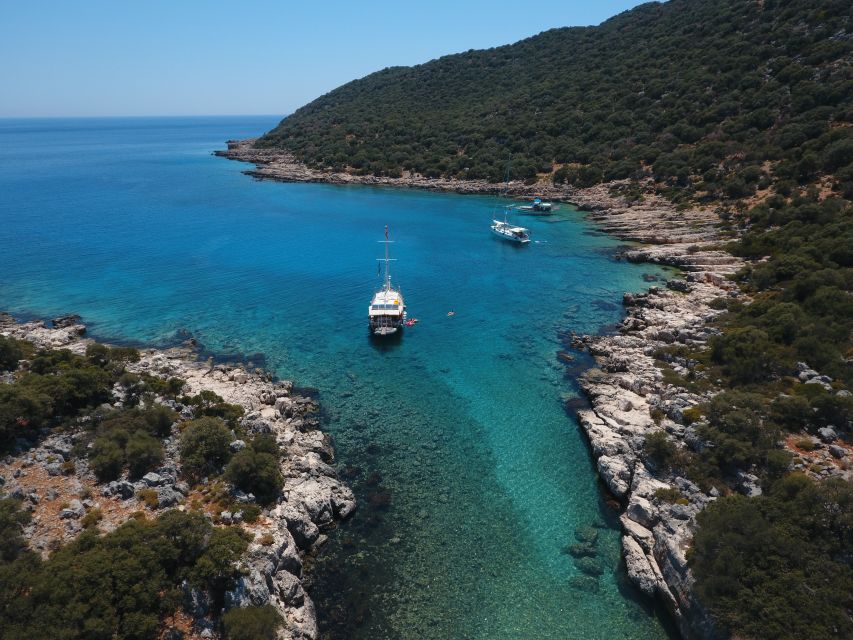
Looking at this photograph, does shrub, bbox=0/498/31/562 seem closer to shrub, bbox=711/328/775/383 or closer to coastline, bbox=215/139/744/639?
coastline, bbox=215/139/744/639

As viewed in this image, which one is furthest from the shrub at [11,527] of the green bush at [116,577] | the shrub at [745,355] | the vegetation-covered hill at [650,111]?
the vegetation-covered hill at [650,111]

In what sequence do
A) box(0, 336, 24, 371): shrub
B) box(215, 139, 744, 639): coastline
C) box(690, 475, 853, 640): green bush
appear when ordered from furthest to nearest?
1. box(0, 336, 24, 371): shrub
2. box(215, 139, 744, 639): coastline
3. box(690, 475, 853, 640): green bush

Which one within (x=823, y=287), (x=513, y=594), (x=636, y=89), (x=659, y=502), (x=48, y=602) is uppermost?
(x=636, y=89)

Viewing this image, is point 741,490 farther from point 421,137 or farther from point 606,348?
point 421,137

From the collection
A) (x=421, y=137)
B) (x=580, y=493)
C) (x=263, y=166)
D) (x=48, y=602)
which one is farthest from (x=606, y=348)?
(x=263, y=166)

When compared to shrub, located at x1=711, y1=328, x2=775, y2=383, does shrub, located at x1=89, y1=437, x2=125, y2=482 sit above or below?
below

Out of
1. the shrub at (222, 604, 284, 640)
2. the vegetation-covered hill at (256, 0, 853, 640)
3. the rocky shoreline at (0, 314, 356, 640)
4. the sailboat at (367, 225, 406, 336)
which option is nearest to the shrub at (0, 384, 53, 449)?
the rocky shoreline at (0, 314, 356, 640)

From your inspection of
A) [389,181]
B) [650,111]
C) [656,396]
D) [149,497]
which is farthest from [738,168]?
[149,497]

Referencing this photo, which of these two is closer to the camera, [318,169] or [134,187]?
[134,187]

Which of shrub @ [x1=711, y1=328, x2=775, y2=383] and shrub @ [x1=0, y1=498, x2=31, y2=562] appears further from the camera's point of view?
shrub @ [x1=711, y1=328, x2=775, y2=383]
